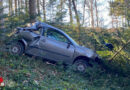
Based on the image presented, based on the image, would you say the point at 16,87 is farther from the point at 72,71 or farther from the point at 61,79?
the point at 72,71

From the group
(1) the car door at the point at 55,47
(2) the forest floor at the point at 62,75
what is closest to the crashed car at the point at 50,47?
(1) the car door at the point at 55,47

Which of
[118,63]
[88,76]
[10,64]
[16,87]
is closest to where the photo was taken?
[16,87]

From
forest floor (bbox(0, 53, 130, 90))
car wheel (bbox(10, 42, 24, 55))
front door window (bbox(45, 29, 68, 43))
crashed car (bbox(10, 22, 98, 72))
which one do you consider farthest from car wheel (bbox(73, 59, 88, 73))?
car wheel (bbox(10, 42, 24, 55))

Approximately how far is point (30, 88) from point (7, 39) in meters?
2.64

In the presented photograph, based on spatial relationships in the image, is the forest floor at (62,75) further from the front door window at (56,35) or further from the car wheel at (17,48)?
the front door window at (56,35)

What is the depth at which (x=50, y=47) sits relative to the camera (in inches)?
335

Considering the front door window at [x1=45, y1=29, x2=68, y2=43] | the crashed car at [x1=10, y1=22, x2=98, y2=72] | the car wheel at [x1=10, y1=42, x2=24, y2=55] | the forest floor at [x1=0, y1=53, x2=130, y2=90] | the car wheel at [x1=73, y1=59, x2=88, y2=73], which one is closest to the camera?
the forest floor at [x1=0, y1=53, x2=130, y2=90]

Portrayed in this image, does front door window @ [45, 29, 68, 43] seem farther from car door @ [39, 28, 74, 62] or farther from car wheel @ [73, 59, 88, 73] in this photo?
car wheel @ [73, 59, 88, 73]

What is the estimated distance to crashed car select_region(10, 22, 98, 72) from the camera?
842cm

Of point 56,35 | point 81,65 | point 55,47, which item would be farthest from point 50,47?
point 81,65

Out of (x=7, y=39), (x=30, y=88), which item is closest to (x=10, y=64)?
(x=7, y=39)

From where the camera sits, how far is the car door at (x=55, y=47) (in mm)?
8500

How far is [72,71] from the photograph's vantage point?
8.12 metres

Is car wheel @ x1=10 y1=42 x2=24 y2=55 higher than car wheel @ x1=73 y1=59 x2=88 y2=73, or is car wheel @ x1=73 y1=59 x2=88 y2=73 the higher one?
car wheel @ x1=10 y1=42 x2=24 y2=55
